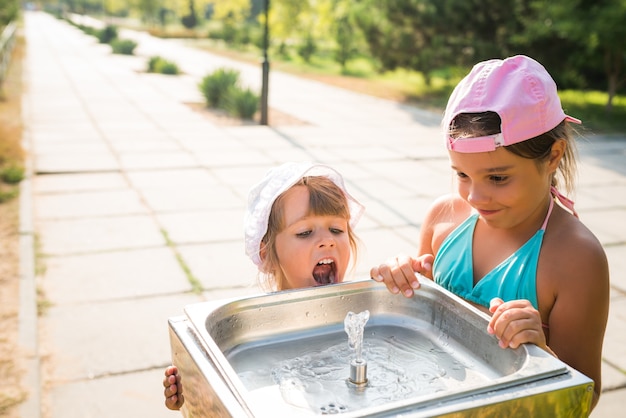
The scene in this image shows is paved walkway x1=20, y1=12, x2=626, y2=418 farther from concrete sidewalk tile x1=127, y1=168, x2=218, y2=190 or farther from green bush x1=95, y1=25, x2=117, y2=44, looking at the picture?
green bush x1=95, y1=25, x2=117, y2=44

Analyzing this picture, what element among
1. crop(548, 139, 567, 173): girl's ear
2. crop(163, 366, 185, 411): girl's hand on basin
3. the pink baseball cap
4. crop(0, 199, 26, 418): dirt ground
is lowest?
crop(0, 199, 26, 418): dirt ground

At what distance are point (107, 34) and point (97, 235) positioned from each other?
26.2 metres

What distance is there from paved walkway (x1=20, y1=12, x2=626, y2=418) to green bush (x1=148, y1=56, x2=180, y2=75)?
455 centimetres

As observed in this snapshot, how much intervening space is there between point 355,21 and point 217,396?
13319 millimetres

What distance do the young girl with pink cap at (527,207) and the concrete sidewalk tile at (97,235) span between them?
3.23 metres

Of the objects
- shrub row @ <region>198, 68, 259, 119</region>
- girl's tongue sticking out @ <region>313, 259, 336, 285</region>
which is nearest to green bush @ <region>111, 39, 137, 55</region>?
shrub row @ <region>198, 68, 259, 119</region>

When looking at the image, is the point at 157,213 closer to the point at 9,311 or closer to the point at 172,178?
the point at 172,178

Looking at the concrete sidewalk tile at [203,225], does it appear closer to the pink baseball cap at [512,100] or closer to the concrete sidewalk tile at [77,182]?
the concrete sidewalk tile at [77,182]

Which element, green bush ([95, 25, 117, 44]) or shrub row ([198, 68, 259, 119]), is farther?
green bush ([95, 25, 117, 44])

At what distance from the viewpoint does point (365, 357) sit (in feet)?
4.56

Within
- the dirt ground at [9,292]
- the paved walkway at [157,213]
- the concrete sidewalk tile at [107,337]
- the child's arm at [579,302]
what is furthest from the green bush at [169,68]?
the child's arm at [579,302]

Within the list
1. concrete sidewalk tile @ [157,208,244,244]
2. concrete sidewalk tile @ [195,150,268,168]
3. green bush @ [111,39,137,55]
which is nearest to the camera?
concrete sidewalk tile @ [157,208,244,244]

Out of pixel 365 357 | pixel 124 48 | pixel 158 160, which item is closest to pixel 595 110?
pixel 158 160

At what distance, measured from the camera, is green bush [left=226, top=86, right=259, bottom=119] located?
31.9 feet
